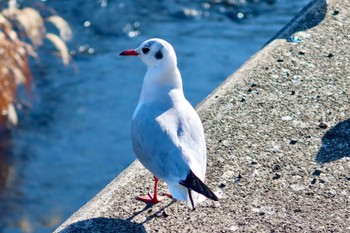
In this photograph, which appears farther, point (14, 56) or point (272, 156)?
point (14, 56)

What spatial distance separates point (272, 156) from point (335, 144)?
27cm

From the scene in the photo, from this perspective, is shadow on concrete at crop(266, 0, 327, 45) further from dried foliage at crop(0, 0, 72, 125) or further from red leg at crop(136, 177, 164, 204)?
dried foliage at crop(0, 0, 72, 125)

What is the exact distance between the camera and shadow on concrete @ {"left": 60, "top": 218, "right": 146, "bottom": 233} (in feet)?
9.57

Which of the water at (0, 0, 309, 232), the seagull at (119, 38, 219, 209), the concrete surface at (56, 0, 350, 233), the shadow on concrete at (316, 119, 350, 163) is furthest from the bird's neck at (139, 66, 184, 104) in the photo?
the water at (0, 0, 309, 232)

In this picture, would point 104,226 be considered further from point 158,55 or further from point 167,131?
point 158,55

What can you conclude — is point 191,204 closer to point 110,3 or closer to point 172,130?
point 172,130

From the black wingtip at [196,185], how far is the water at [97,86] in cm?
290

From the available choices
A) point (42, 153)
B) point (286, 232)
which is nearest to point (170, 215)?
point (286, 232)

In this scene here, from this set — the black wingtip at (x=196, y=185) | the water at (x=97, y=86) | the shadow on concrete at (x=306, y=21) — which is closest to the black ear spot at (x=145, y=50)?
the black wingtip at (x=196, y=185)

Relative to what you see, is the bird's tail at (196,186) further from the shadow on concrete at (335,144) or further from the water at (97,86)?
the water at (97,86)

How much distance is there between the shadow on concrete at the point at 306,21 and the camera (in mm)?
4141

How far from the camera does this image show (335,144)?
3350 millimetres

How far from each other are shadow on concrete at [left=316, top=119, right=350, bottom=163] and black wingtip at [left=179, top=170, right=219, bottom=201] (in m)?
0.64

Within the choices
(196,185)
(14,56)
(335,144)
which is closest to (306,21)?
(335,144)
